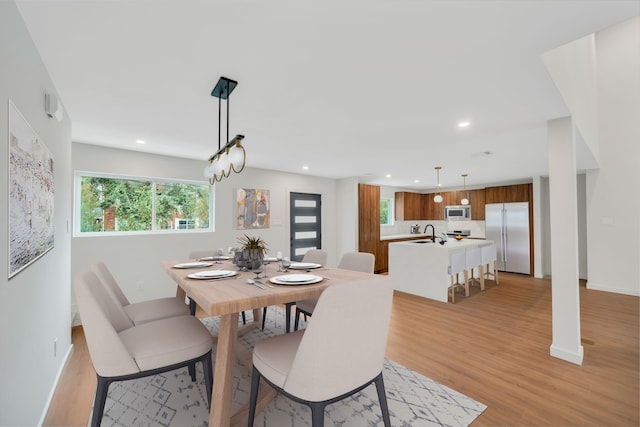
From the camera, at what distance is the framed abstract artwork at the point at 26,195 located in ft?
3.96

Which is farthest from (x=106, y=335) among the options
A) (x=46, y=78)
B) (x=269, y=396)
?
(x=46, y=78)

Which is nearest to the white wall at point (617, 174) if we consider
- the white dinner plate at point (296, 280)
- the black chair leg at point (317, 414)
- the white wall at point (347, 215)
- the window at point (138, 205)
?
the white wall at point (347, 215)

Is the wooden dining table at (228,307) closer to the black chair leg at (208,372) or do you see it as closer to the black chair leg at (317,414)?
the black chair leg at (208,372)

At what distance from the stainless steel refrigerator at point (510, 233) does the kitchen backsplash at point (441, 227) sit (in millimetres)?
491

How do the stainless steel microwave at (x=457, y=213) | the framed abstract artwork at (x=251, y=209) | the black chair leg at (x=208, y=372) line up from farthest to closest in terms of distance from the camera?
the stainless steel microwave at (x=457, y=213)
the framed abstract artwork at (x=251, y=209)
the black chair leg at (x=208, y=372)

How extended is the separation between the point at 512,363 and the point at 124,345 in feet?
9.55

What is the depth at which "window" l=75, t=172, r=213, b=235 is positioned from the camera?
3529mm

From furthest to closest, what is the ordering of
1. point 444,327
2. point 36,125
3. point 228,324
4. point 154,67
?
point 444,327
point 154,67
point 36,125
point 228,324

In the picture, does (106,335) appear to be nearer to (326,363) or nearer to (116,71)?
(326,363)

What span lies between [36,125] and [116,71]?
1.84 feet

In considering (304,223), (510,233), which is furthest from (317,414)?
(510,233)

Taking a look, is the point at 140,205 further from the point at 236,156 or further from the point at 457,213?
the point at 457,213

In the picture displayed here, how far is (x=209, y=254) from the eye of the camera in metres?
3.23

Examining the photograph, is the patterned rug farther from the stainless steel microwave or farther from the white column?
the stainless steel microwave
